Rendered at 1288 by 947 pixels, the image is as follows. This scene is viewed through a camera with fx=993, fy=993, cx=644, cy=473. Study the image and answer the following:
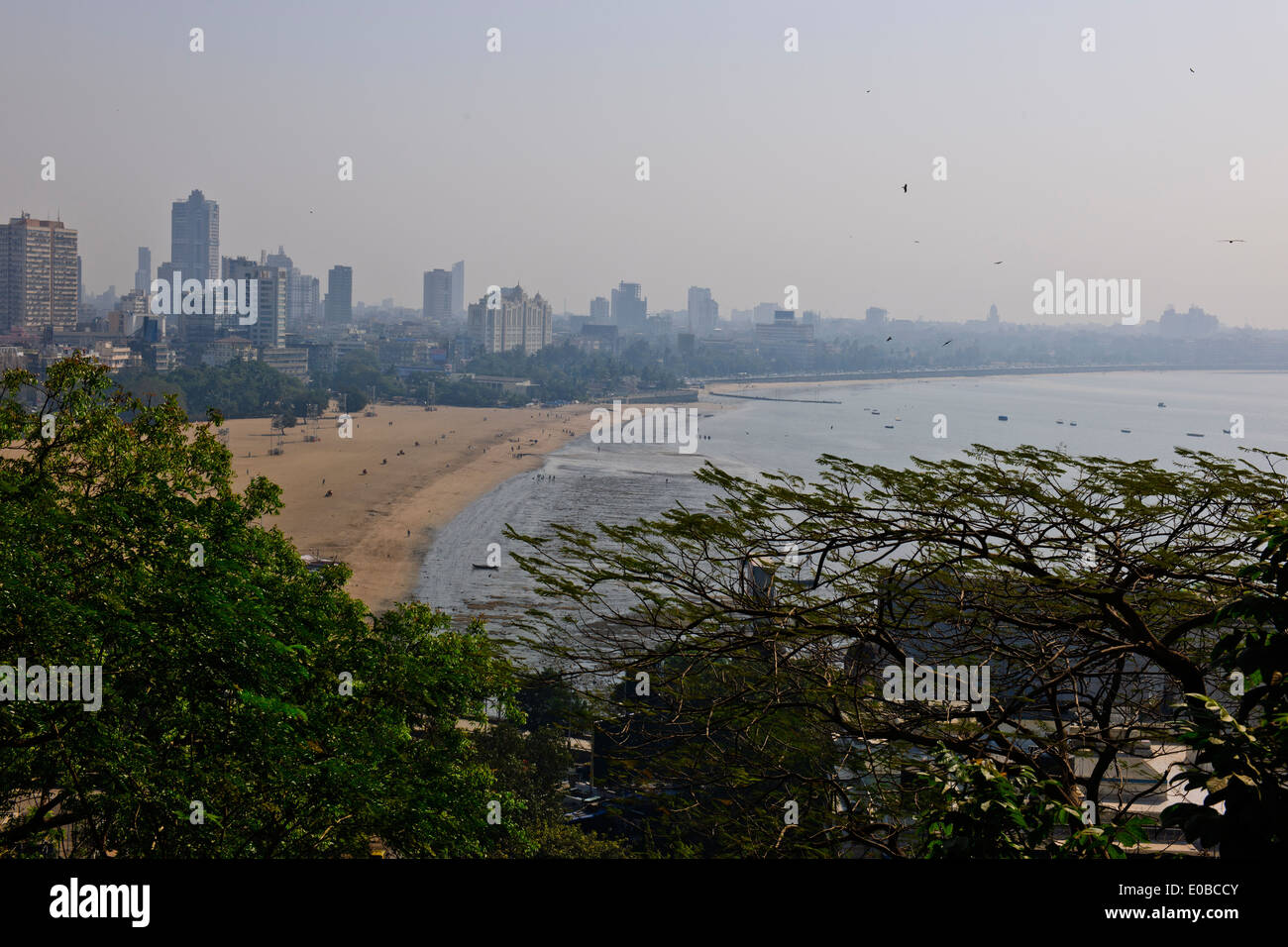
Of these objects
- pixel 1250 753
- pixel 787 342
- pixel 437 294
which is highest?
pixel 437 294

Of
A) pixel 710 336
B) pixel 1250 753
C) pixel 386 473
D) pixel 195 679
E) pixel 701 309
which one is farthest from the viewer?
pixel 701 309

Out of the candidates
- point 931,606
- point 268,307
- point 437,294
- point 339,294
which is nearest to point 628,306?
point 437,294

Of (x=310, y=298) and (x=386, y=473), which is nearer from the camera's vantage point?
(x=386, y=473)

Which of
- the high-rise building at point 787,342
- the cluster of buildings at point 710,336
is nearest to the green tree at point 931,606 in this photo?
the cluster of buildings at point 710,336

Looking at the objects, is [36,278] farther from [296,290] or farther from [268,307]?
[296,290]

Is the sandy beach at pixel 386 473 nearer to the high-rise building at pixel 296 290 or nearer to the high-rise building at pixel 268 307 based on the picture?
the high-rise building at pixel 268 307

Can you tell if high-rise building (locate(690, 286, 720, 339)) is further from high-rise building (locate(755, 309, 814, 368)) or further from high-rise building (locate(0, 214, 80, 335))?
high-rise building (locate(0, 214, 80, 335))

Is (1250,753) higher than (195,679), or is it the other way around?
(1250,753)
